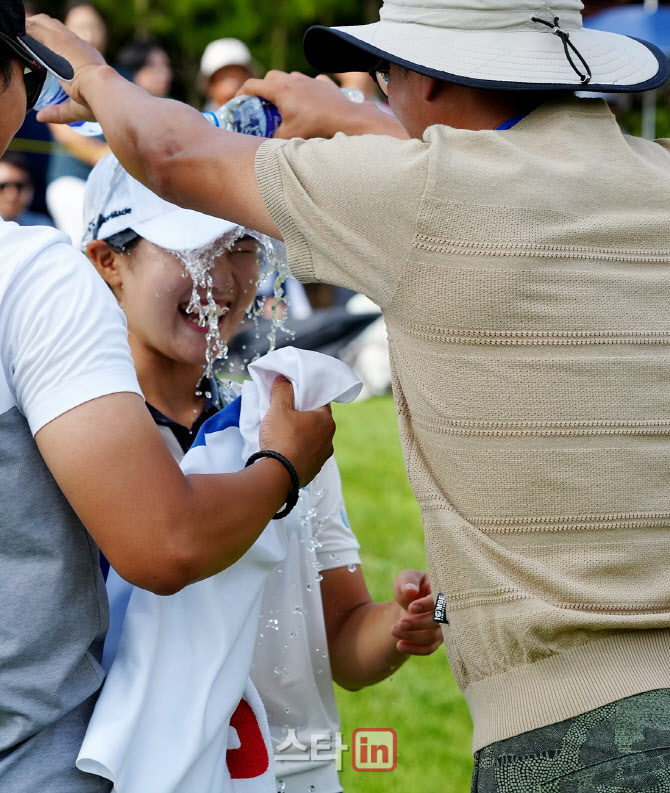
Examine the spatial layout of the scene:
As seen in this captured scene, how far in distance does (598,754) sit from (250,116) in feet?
5.17

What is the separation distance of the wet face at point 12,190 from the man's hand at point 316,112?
5.59m

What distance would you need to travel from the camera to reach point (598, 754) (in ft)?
5.51

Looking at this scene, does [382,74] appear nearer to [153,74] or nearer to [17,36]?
[17,36]

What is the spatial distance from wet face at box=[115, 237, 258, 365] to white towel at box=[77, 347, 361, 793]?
0.68m

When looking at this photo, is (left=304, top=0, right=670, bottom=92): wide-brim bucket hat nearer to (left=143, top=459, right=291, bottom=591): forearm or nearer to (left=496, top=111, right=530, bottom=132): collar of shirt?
(left=496, top=111, right=530, bottom=132): collar of shirt

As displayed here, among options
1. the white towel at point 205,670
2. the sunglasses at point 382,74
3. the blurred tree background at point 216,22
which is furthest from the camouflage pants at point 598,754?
the blurred tree background at point 216,22

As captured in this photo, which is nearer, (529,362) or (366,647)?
(529,362)

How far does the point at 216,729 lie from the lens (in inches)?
69.6

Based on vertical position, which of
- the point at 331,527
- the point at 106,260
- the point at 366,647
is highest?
the point at 106,260

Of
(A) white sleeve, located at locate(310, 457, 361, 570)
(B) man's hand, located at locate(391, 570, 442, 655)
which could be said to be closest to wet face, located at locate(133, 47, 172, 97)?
(A) white sleeve, located at locate(310, 457, 361, 570)

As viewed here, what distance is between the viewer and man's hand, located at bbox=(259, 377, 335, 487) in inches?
73.0

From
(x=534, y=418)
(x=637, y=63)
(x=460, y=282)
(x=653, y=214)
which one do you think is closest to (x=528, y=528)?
(x=534, y=418)

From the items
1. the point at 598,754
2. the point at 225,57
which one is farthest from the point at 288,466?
the point at 225,57

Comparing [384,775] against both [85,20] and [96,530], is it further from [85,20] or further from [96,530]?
[85,20]
